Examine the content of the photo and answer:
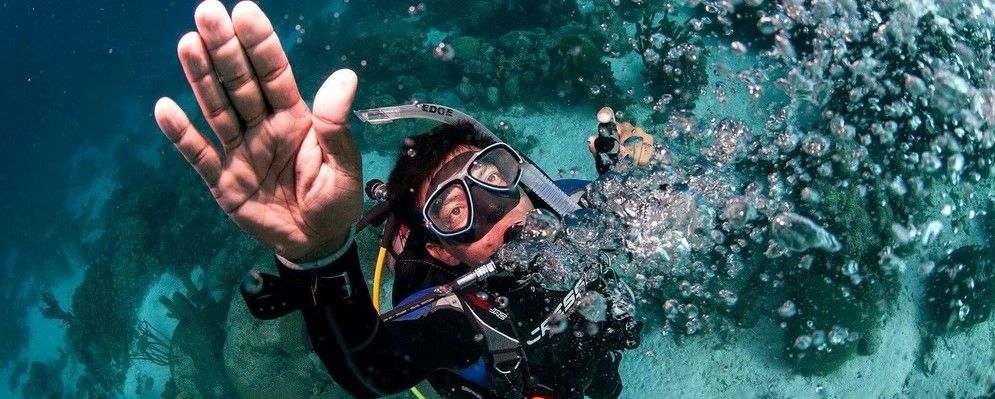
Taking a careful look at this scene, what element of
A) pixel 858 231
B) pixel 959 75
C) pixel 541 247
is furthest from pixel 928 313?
pixel 541 247

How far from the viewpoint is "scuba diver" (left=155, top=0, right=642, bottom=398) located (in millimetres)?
1573

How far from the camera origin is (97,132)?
26.0 meters

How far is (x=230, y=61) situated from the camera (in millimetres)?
1479

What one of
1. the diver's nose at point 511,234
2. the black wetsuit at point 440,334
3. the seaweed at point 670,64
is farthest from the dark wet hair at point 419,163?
the seaweed at point 670,64

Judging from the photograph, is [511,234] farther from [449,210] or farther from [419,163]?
[419,163]

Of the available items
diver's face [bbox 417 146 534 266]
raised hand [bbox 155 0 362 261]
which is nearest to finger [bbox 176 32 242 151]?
→ raised hand [bbox 155 0 362 261]

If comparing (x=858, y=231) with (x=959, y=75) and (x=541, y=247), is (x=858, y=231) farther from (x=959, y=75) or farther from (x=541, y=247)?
(x=541, y=247)

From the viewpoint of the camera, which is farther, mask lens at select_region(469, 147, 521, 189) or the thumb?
mask lens at select_region(469, 147, 521, 189)

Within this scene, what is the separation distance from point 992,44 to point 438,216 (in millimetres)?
5993

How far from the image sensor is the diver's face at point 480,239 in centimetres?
330

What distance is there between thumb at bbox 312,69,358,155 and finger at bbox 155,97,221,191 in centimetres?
31

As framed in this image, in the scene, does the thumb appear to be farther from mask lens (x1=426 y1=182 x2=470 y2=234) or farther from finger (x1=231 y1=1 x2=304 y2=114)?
mask lens (x1=426 y1=182 x2=470 y2=234)

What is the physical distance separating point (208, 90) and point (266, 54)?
0.18m

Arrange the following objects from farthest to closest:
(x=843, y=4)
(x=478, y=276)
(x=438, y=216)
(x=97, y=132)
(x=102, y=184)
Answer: (x=97, y=132) < (x=102, y=184) < (x=843, y=4) < (x=438, y=216) < (x=478, y=276)
